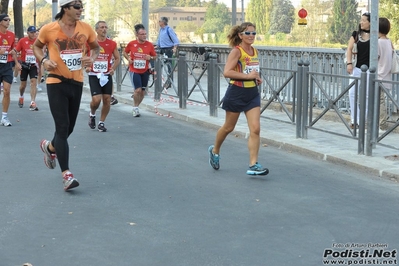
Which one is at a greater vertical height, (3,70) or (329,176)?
(3,70)

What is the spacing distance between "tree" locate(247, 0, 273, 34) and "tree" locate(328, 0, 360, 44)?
36.2 m

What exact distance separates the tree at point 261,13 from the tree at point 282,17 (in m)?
1.12

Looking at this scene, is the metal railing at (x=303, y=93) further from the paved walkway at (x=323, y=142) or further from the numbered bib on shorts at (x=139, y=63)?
the numbered bib on shorts at (x=139, y=63)

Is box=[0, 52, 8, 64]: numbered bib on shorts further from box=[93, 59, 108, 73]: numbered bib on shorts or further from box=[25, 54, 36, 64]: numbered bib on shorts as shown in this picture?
box=[25, 54, 36, 64]: numbered bib on shorts

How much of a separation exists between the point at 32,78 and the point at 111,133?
15.5 feet

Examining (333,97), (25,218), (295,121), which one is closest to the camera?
(25,218)

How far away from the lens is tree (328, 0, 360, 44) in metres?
75.2

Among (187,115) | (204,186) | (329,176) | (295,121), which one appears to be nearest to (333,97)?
(295,121)

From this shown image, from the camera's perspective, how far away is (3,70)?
13555 millimetres

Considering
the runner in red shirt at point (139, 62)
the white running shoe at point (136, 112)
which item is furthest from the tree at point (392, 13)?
the white running shoe at point (136, 112)

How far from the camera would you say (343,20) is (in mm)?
76250

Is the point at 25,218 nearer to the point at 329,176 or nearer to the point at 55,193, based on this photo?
the point at 55,193

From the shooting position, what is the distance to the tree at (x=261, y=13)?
4542 inches

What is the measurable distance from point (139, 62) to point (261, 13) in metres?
104
